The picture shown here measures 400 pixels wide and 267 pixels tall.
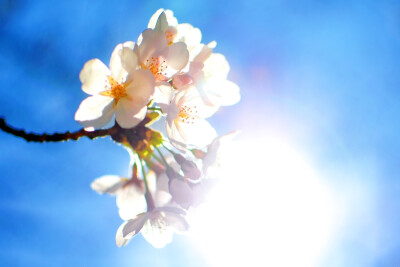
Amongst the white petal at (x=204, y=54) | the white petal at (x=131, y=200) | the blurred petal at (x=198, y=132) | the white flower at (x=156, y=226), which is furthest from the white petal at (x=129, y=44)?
the white petal at (x=131, y=200)

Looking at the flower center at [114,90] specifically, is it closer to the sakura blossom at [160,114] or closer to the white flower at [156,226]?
the sakura blossom at [160,114]

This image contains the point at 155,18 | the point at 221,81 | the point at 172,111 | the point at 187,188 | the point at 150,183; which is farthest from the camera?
the point at 150,183

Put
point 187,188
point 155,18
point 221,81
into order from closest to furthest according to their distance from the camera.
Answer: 1. point 187,188
2. point 155,18
3. point 221,81

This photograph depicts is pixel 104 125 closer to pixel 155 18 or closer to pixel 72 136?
pixel 72 136

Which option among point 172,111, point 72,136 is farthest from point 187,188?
point 72,136

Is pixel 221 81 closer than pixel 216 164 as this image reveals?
No

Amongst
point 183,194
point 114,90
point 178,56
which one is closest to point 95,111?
point 114,90
